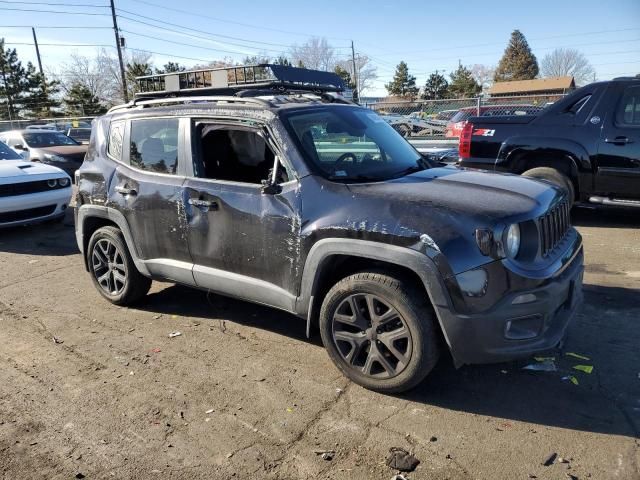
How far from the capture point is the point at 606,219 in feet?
26.1

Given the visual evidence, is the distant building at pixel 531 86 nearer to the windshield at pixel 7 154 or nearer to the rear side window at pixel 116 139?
the windshield at pixel 7 154

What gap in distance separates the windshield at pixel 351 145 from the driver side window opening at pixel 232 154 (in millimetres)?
320

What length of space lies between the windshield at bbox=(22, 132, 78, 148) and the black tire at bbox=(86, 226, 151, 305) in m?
10.4

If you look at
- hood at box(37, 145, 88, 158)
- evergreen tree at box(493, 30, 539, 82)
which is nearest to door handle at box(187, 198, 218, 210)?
hood at box(37, 145, 88, 158)

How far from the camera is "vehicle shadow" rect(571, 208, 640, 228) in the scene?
24.8ft

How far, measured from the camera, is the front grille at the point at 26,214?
822 cm

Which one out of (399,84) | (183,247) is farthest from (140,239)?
Result: (399,84)

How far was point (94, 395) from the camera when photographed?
11.6 ft

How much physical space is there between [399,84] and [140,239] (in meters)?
71.7

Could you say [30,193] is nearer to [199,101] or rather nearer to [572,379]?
[199,101]

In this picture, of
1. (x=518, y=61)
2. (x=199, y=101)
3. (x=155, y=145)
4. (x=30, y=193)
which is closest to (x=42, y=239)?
(x=30, y=193)

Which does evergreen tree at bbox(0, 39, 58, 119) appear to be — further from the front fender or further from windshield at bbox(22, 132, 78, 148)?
the front fender

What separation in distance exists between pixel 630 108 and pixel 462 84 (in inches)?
2492

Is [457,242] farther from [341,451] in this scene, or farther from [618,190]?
[618,190]
